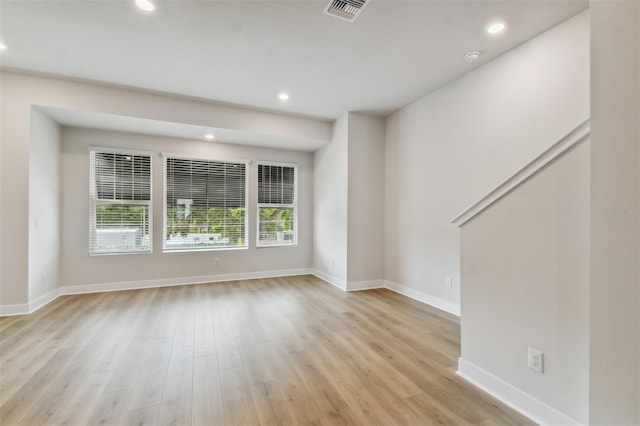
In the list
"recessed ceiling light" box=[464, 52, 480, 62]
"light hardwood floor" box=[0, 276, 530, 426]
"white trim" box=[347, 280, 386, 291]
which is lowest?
"light hardwood floor" box=[0, 276, 530, 426]

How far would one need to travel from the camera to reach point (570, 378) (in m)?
1.52

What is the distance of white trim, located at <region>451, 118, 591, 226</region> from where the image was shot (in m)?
1.46

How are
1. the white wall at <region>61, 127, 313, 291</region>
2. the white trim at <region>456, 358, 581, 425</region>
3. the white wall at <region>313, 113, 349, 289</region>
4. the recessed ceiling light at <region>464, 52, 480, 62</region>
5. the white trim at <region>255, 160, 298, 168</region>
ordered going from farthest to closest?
the white trim at <region>255, 160, 298, 168</region> < the white wall at <region>313, 113, 349, 289</region> < the white wall at <region>61, 127, 313, 291</region> < the recessed ceiling light at <region>464, 52, 480, 62</region> < the white trim at <region>456, 358, 581, 425</region>

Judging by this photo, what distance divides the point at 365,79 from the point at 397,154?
1.45 metres

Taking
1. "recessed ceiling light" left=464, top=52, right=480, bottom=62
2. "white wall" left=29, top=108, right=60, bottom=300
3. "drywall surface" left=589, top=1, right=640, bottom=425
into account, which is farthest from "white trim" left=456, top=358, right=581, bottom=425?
"white wall" left=29, top=108, right=60, bottom=300

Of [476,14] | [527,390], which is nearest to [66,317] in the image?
[527,390]

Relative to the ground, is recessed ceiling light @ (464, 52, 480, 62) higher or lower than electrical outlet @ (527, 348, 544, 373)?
higher

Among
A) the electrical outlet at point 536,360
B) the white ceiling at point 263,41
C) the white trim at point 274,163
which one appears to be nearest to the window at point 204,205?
the white trim at point 274,163

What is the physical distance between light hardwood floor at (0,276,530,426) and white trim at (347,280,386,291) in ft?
2.30

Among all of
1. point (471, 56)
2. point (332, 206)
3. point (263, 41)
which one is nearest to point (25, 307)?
point (263, 41)

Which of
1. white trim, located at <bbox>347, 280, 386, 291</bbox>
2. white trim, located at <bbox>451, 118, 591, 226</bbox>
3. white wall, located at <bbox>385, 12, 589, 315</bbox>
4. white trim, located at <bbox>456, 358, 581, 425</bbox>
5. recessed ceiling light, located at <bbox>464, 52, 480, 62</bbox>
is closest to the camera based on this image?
white trim, located at <bbox>451, 118, 591, 226</bbox>

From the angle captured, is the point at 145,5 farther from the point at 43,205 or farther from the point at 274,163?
the point at 274,163

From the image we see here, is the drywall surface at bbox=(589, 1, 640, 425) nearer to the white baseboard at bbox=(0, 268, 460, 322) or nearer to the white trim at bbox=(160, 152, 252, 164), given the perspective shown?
the white baseboard at bbox=(0, 268, 460, 322)

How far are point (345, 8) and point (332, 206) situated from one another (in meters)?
3.20
